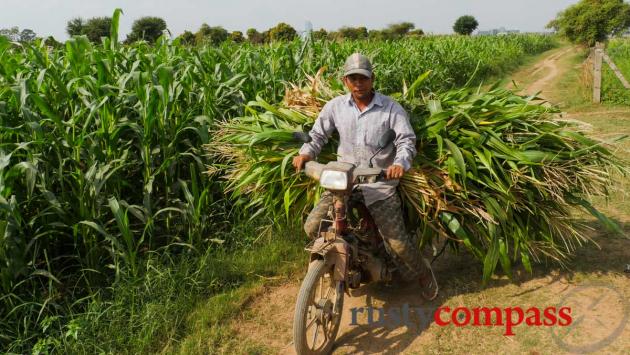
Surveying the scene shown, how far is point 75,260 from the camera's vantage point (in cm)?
327

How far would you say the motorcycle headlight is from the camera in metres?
2.33

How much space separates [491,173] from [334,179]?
1.05 meters

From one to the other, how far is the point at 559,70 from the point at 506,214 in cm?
1902

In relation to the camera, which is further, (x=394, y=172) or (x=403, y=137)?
(x=403, y=137)

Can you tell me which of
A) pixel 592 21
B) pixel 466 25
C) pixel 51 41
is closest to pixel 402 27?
pixel 466 25

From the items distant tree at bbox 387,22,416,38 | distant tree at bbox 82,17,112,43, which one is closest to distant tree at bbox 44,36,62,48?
distant tree at bbox 82,17,112,43

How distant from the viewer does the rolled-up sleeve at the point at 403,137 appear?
8.66ft

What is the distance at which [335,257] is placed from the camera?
2.61 metres

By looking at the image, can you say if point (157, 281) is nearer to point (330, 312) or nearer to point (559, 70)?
point (330, 312)

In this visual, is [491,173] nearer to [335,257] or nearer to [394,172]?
[394,172]

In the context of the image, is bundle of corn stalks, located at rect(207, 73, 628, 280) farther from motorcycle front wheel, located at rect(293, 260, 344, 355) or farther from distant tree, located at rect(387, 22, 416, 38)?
distant tree, located at rect(387, 22, 416, 38)

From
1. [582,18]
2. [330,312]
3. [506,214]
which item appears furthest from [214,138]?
[582,18]

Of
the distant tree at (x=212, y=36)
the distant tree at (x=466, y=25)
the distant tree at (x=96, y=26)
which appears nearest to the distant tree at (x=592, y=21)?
the distant tree at (x=212, y=36)

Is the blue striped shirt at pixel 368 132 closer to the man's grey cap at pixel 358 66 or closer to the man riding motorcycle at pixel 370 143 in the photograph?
the man riding motorcycle at pixel 370 143
